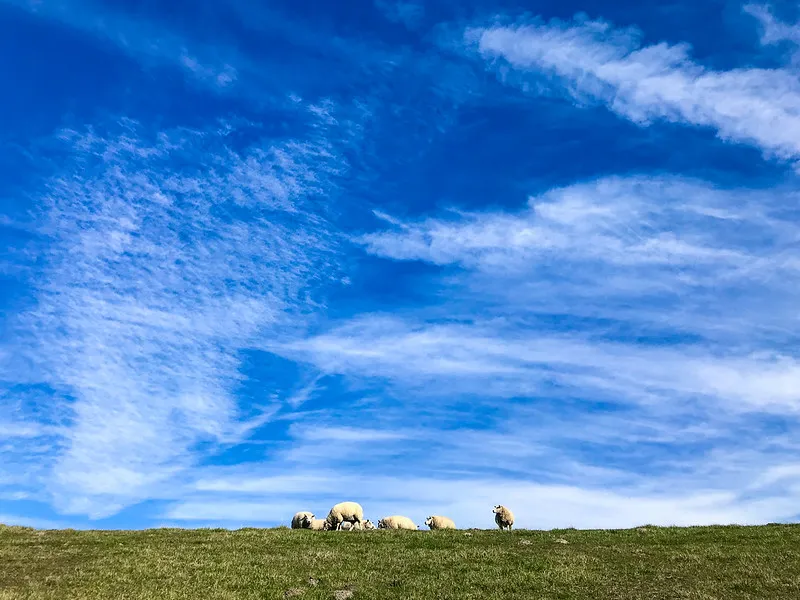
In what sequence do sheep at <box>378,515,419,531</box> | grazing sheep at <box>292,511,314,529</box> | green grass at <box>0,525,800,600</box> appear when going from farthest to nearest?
1. grazing sheep at <box>292,511,314,529</box>
2. sheep at <box>378,515,419,531</box>
3. green grass at <box>0,525,800,600</box>

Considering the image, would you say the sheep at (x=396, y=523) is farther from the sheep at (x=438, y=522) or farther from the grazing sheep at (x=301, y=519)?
the grazing sheep at (x=301, y=519)

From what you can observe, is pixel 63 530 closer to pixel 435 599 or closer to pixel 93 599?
pixel 93 599

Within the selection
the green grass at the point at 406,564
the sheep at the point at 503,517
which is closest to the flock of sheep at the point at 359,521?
the sheep at the point at 503,517

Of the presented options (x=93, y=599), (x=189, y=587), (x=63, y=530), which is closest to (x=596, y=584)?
(x=189, y=587)

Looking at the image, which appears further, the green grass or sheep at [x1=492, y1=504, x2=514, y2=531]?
sheep at [x1=492, y1=504, x2=514, y2=531]

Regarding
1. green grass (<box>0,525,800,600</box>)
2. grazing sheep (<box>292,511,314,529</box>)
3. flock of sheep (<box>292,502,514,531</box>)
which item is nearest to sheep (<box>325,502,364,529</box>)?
flock of sheep (<box>292,502,514,531</box>)

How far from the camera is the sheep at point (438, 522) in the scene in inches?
1844

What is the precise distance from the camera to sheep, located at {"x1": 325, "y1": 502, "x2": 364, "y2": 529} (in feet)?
151

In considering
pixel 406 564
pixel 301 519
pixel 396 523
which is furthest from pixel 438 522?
pixel 406 564

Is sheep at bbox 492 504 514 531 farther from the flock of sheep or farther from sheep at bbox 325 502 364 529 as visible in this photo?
sheep at bbox 325 502 364 529

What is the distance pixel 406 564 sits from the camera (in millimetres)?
30984

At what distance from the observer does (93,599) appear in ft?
83.5

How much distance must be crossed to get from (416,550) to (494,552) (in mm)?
4060

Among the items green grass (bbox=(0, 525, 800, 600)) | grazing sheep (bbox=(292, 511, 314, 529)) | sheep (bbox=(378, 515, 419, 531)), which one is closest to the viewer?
green grass (bbox=(0, 525, 800, 600))
